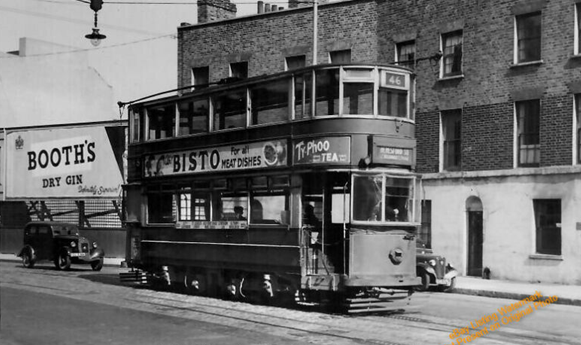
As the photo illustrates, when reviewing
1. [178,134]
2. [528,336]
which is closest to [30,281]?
[178,134]

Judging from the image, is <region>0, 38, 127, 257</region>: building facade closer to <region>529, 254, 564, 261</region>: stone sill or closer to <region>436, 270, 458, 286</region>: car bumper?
<region>436, 270, 458, 286</region>: car bumper

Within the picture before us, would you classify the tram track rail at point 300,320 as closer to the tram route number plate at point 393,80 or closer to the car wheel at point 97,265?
the tram route number plate at point 393,80

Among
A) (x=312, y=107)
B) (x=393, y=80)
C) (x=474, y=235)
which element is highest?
(x=393, y=80)

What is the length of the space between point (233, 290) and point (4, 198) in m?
25.7

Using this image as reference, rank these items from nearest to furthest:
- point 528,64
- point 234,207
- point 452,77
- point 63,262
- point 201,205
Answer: point 234,207, point 201,205, point 528,64, point 452,77, point 63,262

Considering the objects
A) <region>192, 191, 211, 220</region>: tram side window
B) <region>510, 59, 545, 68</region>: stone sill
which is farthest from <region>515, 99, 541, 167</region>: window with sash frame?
<region>192, 191, 211, 220</region>: tram side window

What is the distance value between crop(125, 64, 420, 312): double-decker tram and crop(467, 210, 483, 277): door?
9.95m

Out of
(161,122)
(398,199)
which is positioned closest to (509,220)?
(398,199)

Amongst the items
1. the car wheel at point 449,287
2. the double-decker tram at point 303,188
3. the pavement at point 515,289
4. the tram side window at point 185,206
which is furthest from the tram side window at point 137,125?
the pavement at point 515,289

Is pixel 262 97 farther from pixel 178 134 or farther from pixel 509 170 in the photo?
pixel 509 170

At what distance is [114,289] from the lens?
1981 centimetres

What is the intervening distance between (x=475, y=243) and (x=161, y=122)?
11.5 metres

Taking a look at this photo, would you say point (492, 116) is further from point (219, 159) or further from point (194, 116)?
point (219, 159)

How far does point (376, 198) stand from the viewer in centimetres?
1530
